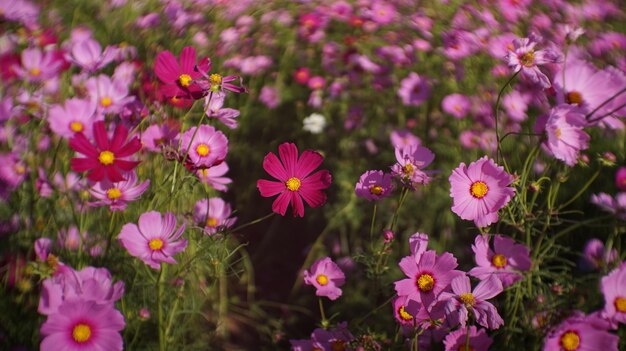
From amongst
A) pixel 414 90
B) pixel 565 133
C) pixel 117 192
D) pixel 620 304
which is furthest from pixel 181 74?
pixel 414 90

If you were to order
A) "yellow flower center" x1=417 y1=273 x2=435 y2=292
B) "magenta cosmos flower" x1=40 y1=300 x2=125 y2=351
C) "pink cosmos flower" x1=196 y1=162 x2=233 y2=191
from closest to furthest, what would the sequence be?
"magenta cosmos flower" x1=40 y1=300 x2=125 y2=351 → "yellow flower center" x1=417 y1=273 x2=435 y2=292 → "pink cosmos flower" x1=196 y1=162 x2=233 y2=191

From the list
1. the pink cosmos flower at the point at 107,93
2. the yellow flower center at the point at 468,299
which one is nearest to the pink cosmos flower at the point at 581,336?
the yellow flower center at the point at 468,299

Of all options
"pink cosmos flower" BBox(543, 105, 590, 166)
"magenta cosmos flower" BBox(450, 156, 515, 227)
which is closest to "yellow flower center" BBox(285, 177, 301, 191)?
"magenta cosmos flower" BBox(450, 156, 515, 227)

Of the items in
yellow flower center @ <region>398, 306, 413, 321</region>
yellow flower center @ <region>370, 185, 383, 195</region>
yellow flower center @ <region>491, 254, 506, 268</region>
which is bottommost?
yellow flower center @ <region>398, 306, 413, 321</region>

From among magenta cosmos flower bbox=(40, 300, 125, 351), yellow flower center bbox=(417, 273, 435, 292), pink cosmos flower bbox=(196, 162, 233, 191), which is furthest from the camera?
pink cosmos flower bbox=(196, 162, 233, 191)

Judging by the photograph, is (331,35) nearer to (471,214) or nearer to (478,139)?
(478,139)

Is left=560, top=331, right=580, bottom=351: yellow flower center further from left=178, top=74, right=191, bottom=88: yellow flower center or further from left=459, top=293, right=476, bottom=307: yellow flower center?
left=178, top=74, right=191, bottom=88: yellow flower center

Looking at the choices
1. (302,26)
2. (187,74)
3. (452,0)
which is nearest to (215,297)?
(187,74)

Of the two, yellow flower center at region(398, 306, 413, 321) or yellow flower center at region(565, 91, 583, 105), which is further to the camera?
yellow flower center at region(565, 91, 583, 105)

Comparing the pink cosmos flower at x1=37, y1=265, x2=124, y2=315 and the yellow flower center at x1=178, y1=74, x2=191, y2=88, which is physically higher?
the yellow flower center at x1=178, y1=74, x2=191, y2=88
